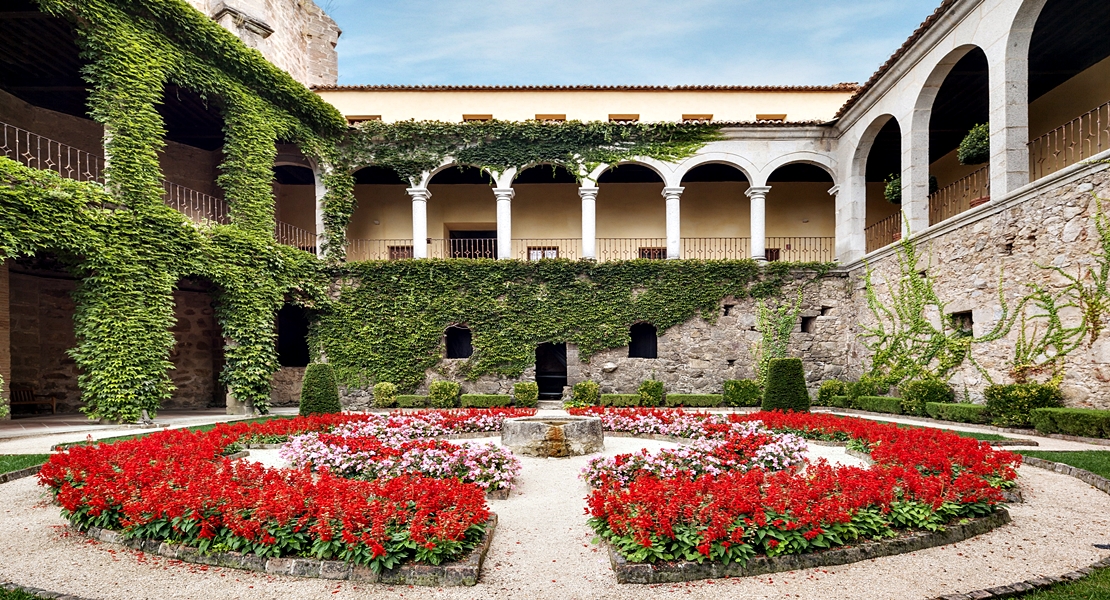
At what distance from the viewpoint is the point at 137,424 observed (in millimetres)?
12344

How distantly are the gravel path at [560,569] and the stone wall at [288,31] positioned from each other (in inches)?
690

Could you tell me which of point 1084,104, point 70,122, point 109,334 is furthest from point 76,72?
point 1084,104

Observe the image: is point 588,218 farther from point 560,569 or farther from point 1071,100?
point 560,569

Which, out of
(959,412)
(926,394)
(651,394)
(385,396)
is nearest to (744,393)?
(651,394)

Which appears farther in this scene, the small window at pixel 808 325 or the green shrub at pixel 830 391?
the small window at pixel 808 325

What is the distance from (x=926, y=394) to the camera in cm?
1362

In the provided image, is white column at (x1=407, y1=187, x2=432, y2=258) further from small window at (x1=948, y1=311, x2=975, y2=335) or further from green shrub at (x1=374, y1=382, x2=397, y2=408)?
small window at (x1=948, y1=311, x2=975, y2=335)

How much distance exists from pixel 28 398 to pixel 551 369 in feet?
46.6

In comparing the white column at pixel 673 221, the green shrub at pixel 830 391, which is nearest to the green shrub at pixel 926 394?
the green shrub at pixel 830 391

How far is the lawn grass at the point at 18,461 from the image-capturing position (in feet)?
25.6

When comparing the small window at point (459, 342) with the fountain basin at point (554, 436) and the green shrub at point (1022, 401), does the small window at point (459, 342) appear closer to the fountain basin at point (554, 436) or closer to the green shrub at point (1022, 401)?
the fountain basin at point (554, 436)

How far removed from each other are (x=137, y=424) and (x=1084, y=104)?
78.1 feet

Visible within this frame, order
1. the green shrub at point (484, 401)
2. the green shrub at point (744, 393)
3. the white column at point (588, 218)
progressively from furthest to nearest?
the white column at point (588, 218) < the green shrub at point (484, 401) < the green shrub at point (744, 393)

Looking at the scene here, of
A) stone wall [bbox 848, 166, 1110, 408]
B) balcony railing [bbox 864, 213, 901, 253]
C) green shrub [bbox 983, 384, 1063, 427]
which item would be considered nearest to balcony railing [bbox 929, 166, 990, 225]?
balcony railing [bbox 864, 213, 901, 253]
